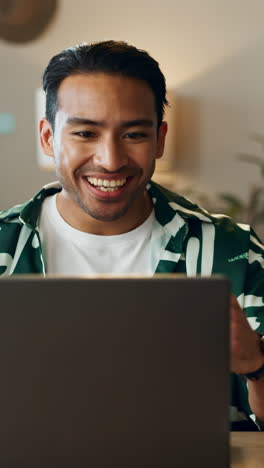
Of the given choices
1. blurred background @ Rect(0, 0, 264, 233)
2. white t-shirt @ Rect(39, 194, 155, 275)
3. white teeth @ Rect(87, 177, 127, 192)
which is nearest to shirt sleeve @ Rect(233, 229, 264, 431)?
white t-shirt @ Rect(39, 194, 155, 275)

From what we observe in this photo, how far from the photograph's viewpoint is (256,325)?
4.81 ft

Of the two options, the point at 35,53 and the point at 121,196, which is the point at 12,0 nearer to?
the point at 35,53

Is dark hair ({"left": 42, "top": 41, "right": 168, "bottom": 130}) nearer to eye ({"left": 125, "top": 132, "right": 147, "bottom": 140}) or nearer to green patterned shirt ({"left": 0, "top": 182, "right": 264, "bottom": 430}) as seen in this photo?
eye ({"left": 125, "top": 132, "right": 147, "bottom": 140})

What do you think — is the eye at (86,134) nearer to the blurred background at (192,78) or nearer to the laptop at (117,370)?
the laptop at (117,370)

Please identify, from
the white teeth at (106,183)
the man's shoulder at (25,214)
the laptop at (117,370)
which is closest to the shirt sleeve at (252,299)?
the white teeth at (106,183)

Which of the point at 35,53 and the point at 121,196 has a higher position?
the point at 35,53

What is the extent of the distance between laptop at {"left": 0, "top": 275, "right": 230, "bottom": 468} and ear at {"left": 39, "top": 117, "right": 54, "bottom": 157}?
3.10ft

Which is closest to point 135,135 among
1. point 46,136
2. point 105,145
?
point 105,145

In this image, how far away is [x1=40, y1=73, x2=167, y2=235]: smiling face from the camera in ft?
4.87

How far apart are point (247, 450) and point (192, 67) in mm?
2746

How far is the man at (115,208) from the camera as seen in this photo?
1.49m

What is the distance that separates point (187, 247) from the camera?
5.21ft

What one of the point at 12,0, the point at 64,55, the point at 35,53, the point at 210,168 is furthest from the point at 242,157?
the point at 64,55

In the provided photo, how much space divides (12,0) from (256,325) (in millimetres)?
2648
